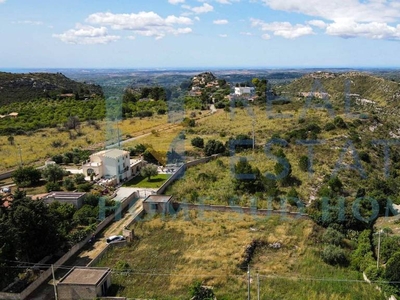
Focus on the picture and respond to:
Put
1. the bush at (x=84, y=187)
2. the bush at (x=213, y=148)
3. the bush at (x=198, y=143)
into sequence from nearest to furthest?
the bush at (x=84, y=187) → the bush at (x=213, y=148) → the bush at (x=198, y=143)

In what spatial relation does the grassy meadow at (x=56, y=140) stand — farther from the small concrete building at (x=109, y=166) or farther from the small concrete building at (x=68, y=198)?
the small concrete building at (x=68, y=198)

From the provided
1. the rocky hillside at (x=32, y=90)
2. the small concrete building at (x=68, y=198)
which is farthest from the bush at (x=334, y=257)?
the rocky hillside at (x=32, y=90)

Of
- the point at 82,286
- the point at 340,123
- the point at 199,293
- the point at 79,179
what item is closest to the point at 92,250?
the point at 82,286

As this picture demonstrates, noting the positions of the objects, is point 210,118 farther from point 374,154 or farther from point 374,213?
point 374,213

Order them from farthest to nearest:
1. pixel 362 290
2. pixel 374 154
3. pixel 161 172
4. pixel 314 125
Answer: pixel 314 125 < pixel 374 154 < pixel 161 172 < pixel 362 290

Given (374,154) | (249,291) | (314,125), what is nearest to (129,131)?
(314,125)

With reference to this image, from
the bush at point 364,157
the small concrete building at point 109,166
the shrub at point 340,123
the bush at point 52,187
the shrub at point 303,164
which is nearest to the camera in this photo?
the bush at point 52,187

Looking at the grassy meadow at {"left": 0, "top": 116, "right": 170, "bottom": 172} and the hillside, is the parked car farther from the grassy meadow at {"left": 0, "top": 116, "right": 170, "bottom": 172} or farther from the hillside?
the hillside
